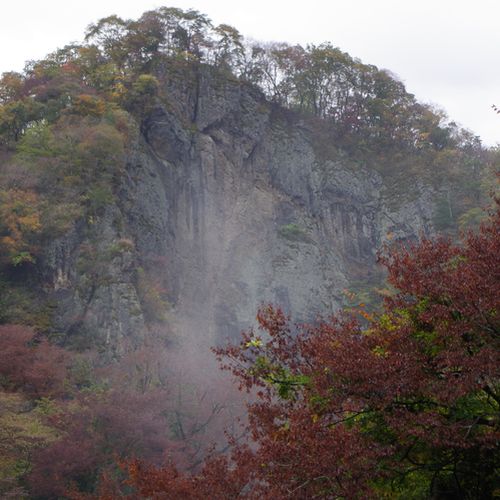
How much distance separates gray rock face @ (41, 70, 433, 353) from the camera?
93.2 ft

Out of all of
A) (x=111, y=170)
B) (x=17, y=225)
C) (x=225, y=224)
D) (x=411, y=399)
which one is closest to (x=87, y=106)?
(x=111, y=170)

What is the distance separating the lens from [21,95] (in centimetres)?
3538

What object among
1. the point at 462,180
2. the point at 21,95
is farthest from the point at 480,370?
the point at 462,180

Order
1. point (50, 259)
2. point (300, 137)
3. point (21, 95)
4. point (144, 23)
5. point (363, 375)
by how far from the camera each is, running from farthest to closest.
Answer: point (300, 137)
point (144, 23)
point (21, 95)
point (50, 259)
point (363, 375)

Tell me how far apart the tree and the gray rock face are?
2001 centimetres

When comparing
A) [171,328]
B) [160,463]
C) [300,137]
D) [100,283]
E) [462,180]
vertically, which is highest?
[300,137]

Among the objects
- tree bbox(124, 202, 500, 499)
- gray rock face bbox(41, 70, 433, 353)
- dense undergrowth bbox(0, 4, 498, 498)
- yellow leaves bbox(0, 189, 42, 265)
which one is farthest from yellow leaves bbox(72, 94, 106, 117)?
tree bbox(124, 202, 500, 499)

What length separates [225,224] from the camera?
40969mm

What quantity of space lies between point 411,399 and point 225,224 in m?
34.3

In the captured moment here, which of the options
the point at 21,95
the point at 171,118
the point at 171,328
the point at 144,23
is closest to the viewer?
the point at 171,328

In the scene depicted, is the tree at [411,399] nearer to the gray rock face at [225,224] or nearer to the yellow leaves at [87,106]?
the gray rock face at [225,224]

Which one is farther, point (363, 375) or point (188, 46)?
point (188, 46)

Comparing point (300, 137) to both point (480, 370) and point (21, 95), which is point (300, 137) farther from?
point (480, 370)

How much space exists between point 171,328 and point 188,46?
2198cm
